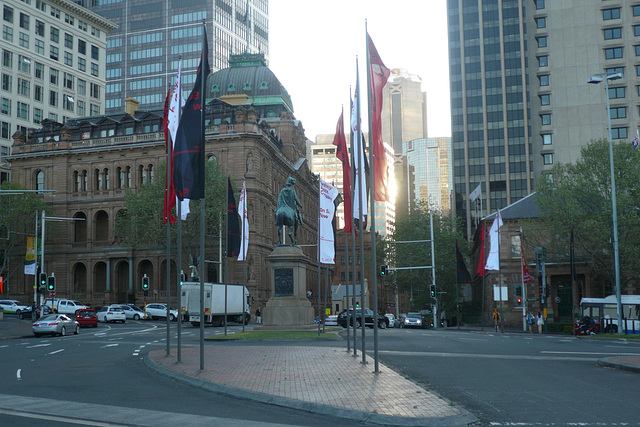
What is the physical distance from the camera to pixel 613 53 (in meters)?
92.6

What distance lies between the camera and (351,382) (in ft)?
50.2

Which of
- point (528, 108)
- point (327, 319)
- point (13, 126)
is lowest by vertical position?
point (327, 319)

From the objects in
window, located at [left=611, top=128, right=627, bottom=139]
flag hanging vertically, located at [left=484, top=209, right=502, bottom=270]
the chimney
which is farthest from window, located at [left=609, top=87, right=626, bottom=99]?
the chimney

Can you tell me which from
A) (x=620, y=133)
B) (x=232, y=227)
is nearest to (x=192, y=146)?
(x=232, y=227)

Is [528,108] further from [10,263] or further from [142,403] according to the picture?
[142,403]

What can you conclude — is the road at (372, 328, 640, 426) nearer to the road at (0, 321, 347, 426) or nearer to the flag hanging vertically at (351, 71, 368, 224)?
the road at (0, 321, 347, 426)

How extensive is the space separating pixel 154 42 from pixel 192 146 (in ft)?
448

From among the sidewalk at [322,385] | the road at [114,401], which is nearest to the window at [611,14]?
the sidewalk at [322,385]

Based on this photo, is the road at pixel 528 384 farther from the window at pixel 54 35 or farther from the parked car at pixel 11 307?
the window at pixel 54 35

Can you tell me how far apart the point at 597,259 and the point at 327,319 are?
905 inches

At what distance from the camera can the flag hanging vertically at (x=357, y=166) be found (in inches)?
794

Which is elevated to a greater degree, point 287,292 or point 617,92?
point 617,92

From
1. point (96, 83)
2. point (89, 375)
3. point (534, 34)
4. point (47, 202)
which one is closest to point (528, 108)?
point (534, 34)

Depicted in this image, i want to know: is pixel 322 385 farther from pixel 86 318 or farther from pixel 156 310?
pixel 156 310
